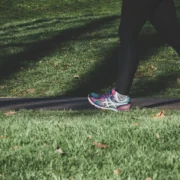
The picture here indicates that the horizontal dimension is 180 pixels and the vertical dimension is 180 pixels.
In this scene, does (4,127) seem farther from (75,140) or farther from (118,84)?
(118,84)

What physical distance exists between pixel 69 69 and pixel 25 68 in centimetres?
89

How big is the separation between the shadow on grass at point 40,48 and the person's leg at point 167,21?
18.6 feet

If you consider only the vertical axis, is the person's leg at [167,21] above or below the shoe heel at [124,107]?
above

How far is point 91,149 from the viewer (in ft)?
12.4

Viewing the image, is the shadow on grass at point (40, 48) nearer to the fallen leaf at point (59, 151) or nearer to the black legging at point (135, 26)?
the black legging at point (135, 26)

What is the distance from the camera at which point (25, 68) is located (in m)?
11.2

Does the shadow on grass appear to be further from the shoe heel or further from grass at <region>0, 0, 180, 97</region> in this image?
the shoe heel

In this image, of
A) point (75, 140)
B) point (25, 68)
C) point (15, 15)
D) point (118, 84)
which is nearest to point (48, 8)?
point (15, 15)

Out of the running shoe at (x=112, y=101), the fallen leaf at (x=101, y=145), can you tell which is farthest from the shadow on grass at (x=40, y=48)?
the fallen leaf at (x=101, y=145)

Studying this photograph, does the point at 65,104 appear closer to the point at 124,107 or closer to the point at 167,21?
the point at 124,107

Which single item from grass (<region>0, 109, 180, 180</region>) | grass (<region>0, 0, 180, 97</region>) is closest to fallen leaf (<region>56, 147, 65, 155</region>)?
grass (<region>0, 109, 180, 180</region>)

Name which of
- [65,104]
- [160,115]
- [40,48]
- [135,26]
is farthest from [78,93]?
[135,26]

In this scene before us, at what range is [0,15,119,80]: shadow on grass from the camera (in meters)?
11.3

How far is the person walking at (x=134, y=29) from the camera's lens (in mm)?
5188
